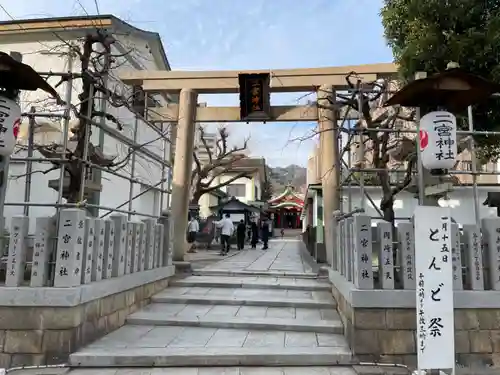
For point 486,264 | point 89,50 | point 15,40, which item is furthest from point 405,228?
point 15,40

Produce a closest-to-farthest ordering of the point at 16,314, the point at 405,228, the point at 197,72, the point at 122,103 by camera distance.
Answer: the point at 16,314 < the point at 405,228 < the point at 122,103 < the point at 197,72

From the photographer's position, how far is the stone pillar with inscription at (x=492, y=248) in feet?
17.6

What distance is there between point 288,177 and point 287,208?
552 inches

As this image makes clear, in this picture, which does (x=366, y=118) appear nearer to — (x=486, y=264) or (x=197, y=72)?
(x=486, y=264)

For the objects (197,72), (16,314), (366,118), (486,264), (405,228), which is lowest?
(16,314)

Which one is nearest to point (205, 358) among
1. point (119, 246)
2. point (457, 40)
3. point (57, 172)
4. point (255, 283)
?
point (119, 246)

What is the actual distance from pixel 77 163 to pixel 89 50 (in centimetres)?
186

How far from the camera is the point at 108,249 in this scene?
6156 millimetres

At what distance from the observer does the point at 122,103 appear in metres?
7.21

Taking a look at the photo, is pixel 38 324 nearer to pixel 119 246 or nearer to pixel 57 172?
pixel 119 246

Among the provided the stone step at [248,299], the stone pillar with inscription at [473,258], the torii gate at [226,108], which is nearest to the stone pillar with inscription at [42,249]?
the stone step at [248,299]

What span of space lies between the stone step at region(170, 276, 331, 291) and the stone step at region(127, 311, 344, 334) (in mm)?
2009

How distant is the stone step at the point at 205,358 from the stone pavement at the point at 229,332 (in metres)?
0.01

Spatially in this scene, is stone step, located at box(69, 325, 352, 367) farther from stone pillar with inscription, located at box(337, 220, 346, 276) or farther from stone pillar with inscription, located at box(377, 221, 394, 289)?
stone pillar with inscription, located at box(337, 220, 346, 276)
